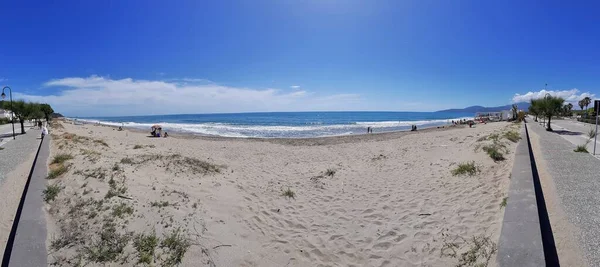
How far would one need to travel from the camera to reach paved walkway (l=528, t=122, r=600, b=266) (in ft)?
12.6

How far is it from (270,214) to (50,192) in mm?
4518

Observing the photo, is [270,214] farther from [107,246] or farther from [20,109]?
[20,109]

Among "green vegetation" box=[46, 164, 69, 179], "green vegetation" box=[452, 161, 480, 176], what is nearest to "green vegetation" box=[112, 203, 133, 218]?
"green vegetation" box=[46, 164, 69, 179]

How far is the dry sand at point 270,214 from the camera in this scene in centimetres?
441

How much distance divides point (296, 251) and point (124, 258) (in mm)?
2506

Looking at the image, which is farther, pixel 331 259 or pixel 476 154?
pixel 476 154

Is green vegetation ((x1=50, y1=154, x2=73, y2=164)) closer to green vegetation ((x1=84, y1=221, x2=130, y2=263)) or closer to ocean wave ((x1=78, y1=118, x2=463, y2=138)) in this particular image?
green vegetation ((x1=84, y1=221, x2=130, y2=263))

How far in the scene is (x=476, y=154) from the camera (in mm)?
11141

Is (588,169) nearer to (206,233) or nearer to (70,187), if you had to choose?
(206,233)

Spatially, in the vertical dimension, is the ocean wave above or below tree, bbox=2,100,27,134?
below

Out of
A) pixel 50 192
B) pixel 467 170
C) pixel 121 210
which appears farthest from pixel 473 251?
pixel 50 192

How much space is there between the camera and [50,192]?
591 cm

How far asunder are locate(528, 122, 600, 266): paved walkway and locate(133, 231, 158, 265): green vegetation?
5529mm

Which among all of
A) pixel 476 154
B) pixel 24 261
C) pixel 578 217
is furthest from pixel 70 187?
pixel 476 154
